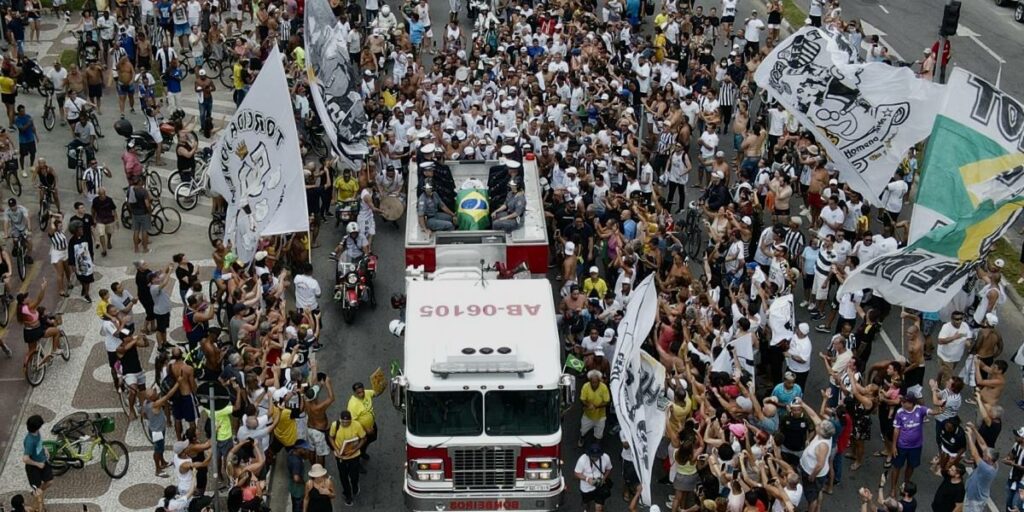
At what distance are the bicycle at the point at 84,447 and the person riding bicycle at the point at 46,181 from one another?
9.13 m

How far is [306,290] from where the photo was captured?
22984mm

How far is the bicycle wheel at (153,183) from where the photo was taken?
96.6 feet

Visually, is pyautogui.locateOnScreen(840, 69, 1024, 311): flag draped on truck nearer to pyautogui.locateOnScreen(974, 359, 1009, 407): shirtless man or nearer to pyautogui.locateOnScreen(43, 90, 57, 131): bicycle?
pyautogui.locateOnScreen(974, 359, 1009, 407): shirtless man

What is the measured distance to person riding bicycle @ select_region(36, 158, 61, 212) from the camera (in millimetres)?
27875

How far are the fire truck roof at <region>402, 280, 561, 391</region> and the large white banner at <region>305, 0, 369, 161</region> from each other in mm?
8629

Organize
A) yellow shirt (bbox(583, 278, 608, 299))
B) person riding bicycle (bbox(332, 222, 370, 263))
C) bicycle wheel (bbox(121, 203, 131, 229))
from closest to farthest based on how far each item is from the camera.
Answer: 1. yellow shirt (bbox(583, 278, 608, 299))
2. person riding bicycle (bbox(332, 222, 370, 263))
3. bicycle wheel (bbox(121, 203, 131, 229))

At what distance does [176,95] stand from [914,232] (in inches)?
898

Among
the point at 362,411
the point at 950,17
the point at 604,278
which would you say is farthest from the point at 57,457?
the point at 950,17

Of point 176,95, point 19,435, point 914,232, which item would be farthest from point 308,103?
point 914,232

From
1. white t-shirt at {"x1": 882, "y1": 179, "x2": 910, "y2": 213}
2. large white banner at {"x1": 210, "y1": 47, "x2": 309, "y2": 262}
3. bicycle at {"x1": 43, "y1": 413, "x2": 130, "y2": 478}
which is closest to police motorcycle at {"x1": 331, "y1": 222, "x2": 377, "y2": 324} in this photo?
large white banner at {"x1": 210, "y1": 47, "x2": 309, "y2": 262}

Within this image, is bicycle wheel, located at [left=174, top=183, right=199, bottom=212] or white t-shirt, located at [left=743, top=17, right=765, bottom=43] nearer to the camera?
bicycle wheel, located at [left=174, top=183, right=199, bottom=212]

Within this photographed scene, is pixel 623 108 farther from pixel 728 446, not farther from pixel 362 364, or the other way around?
pixel 728 446

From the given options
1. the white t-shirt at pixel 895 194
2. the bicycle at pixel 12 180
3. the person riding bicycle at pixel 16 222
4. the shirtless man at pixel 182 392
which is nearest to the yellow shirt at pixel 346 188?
the person riding bicycle at pixel 16 222

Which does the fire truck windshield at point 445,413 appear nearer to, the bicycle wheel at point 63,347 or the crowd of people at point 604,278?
the crowd of people at point 604,278
